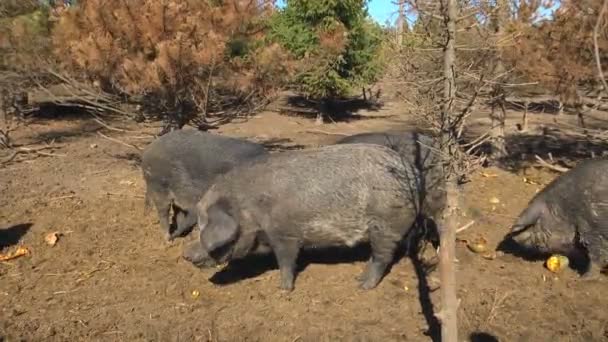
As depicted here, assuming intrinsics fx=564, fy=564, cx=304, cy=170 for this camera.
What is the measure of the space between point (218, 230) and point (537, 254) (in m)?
3.39

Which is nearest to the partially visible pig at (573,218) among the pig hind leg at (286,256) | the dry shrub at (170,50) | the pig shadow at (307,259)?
the pig shadow at (307,259)

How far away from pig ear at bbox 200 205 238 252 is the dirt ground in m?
0.47

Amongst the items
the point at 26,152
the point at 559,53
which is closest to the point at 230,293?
the point at 559,53

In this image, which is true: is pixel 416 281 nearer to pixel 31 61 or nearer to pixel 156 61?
pixel 156 61

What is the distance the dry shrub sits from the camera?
7.38 meters

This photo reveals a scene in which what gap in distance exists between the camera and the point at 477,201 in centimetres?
777

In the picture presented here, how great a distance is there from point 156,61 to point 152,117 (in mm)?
1449

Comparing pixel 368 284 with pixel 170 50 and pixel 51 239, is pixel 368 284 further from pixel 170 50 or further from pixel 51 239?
pixel 170 50

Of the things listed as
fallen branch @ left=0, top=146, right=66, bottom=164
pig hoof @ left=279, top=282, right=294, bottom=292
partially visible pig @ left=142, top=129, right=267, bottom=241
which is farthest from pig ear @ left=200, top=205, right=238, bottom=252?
fallen branch @ left=0, top=146, right=66, bottom=164

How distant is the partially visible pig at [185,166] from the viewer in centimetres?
631

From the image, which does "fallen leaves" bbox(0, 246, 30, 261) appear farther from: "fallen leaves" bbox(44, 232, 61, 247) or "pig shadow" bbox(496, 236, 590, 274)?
"pig shadow" bbox(496, 236, 590, 274)

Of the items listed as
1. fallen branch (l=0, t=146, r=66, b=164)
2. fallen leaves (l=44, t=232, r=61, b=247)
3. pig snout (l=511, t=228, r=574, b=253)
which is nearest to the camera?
pig snout (l=511, t=228, r=574, b=253)

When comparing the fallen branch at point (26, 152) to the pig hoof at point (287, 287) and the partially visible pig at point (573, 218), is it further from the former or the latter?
the partially visible pig at point (573, 218)

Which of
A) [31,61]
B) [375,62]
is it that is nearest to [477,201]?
[31,61]
